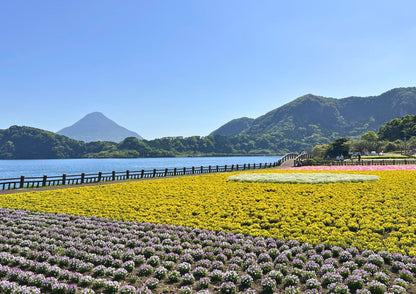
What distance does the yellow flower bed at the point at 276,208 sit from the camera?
11.6m

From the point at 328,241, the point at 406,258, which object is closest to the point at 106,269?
the point at 328,241

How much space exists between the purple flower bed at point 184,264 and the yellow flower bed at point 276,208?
128cm

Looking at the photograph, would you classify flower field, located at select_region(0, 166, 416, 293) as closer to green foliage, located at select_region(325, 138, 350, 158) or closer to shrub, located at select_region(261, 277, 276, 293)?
shrub, located at select_region(261, 277, 276, 293)

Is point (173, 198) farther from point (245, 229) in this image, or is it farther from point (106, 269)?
point (106, 269)

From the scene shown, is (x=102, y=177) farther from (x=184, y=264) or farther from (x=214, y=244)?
(x=184, y=264)

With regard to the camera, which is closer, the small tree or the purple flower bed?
the purple flower bed

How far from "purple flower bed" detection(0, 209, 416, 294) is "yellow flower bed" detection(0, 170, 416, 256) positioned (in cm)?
128

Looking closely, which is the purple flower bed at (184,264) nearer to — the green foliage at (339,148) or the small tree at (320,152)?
the green foliage at (339,148)

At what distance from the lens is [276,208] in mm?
16078

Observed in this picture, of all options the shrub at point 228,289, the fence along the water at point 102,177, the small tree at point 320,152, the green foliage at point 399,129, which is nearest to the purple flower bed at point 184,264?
the shrub at point 228,289

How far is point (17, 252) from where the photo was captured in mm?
10273

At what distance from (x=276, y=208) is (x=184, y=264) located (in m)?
8.58

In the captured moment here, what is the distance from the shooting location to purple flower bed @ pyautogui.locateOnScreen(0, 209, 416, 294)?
24.2ft

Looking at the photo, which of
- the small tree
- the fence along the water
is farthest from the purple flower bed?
the small tree
